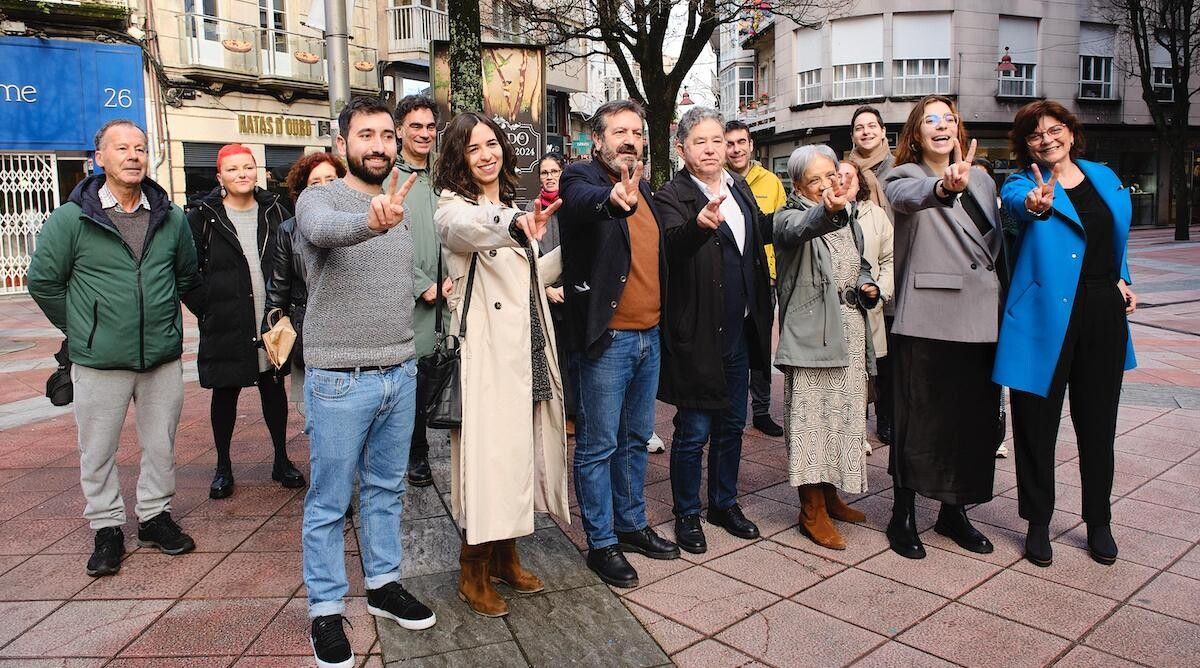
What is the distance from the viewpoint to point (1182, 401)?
22.7ft

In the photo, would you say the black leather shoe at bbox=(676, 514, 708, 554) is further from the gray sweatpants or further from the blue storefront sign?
the blue storefront sign

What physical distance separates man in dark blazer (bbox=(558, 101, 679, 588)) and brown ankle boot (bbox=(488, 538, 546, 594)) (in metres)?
0.32

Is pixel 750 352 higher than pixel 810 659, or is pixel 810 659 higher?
pixel 750 352

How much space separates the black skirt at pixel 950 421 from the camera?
13.6 feet

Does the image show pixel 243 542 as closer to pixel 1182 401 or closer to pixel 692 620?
pixel 692 620

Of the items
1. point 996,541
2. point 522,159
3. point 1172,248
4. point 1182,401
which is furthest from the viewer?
point 1172,248

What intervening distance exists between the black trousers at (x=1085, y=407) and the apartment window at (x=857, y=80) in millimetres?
27113

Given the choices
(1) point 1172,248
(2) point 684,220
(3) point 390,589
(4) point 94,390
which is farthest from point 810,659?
(1) point 1172,248

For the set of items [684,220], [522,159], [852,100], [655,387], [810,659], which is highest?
[852,100]

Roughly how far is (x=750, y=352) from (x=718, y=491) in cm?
70

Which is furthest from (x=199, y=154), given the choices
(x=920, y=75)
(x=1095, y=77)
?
(x=1095, y=77)

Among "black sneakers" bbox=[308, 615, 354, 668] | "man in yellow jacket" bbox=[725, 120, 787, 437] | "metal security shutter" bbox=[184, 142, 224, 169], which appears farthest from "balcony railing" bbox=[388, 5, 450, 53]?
"black sneakers" bbox=[308, 615, 354, 668]

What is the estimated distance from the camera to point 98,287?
399 cm

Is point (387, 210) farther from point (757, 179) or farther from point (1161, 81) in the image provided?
point (1161, 81)
